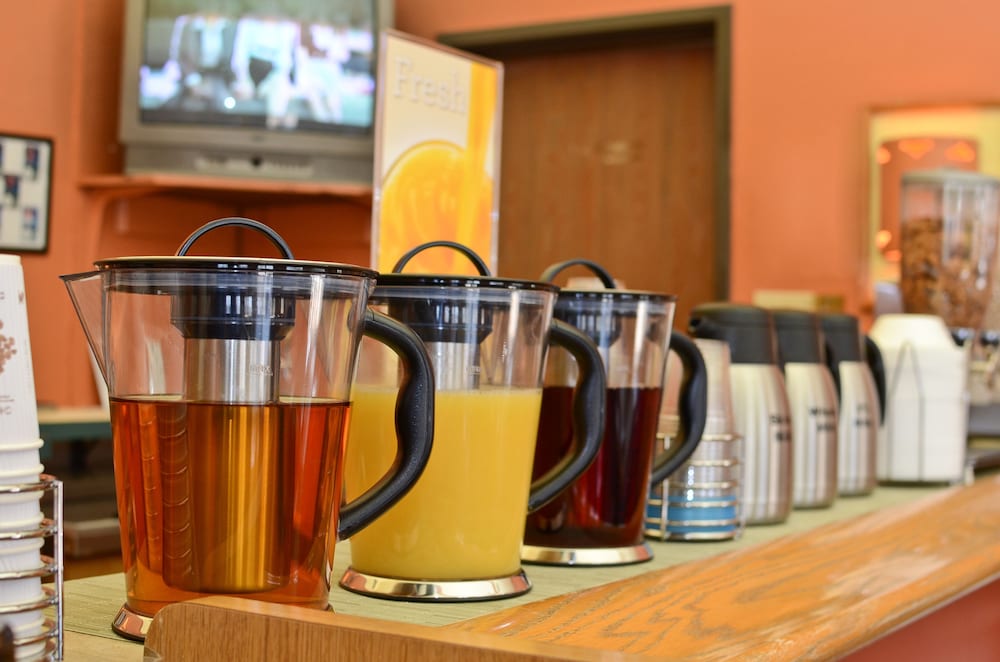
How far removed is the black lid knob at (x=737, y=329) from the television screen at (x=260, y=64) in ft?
8.67

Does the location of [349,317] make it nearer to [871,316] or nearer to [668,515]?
[668,515]

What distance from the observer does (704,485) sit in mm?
1103

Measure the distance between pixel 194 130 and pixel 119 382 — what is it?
123 inches

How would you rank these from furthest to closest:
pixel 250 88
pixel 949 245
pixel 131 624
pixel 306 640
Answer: pixel 250 88 → pixel 949 245 → pixel 131 624 → pixel 306 640

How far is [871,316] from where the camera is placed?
3408 millimetres

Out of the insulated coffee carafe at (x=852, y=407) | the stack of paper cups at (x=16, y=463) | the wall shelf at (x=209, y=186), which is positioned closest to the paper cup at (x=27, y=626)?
the stack of paper cups at (x=16, y=463)

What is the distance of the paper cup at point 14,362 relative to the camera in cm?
60

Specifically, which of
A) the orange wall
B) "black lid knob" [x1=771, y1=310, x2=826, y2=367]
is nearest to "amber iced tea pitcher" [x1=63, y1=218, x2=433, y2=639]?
"black lid knob" [x1=771, y1=310, x2=826, y2=367]

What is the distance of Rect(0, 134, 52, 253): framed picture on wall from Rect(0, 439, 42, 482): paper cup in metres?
3.12

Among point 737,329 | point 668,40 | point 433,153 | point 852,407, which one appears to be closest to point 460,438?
point 737,329

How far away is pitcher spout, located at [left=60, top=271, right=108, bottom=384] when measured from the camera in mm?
677

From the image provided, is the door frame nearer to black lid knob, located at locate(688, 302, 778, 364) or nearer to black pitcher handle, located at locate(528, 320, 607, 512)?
black lid knob, located at locate(688, 302, 778, 364)

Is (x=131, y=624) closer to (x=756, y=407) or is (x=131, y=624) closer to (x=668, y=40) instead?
(x=756, y=407)

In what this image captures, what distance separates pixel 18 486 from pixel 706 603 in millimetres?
434
